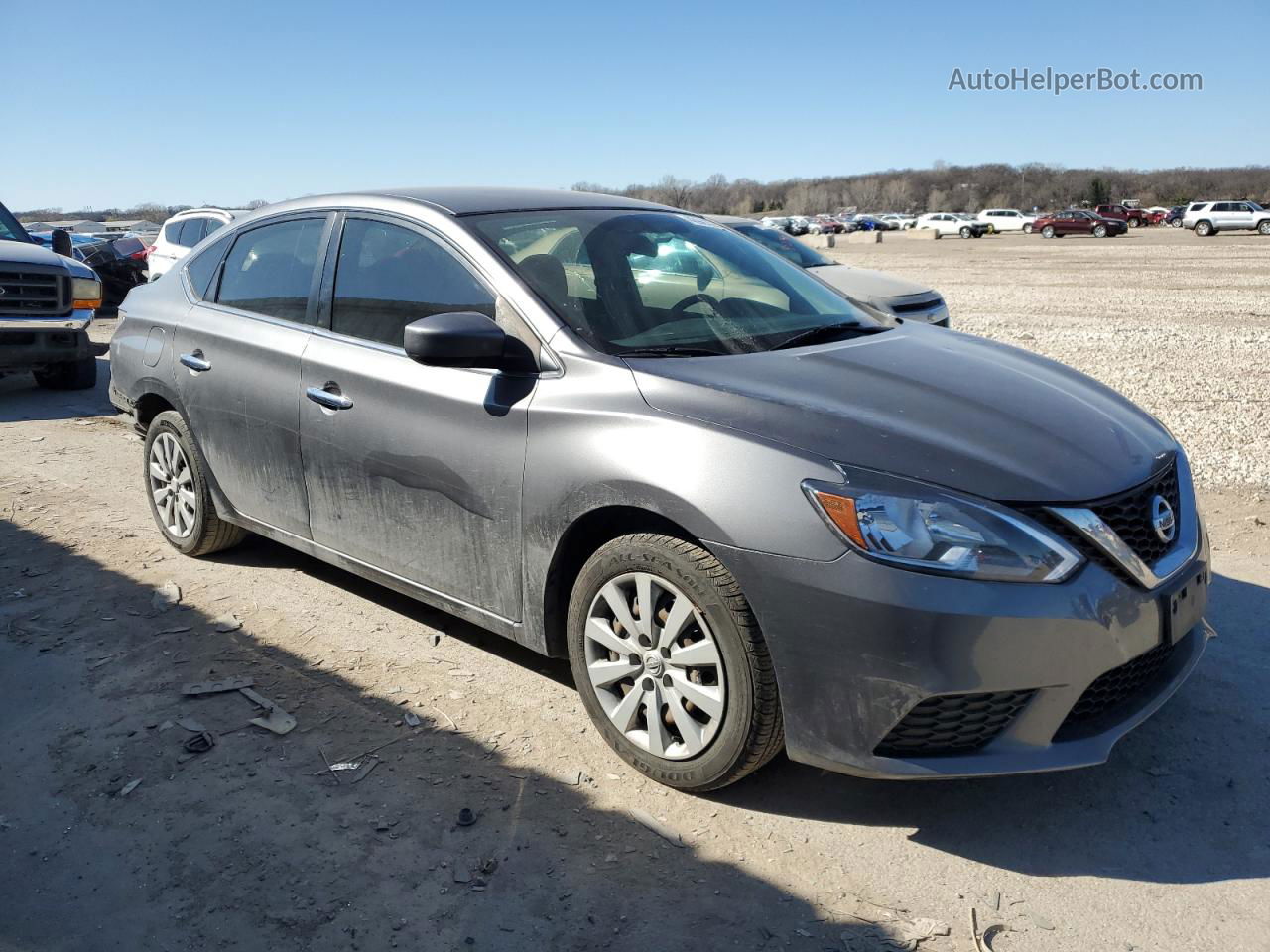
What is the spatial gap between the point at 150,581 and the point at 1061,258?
120 feet

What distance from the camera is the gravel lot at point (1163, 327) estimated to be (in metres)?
7.77

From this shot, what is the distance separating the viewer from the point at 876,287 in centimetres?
965

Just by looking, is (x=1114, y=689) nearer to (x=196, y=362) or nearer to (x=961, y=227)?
(x=196, y=362)

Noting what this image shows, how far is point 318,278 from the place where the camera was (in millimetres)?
4496

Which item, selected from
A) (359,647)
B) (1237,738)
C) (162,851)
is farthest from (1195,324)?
(162,851)

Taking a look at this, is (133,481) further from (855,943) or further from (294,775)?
(855,943)

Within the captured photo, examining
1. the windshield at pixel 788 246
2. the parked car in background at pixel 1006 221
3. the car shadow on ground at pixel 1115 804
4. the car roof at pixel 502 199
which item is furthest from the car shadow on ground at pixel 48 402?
the parked car in background at pixel 1006 221

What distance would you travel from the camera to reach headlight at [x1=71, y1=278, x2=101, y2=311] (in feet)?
35.3

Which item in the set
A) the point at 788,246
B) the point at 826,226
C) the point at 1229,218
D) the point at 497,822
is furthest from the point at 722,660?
the point at 826,226

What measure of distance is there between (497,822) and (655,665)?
0.65 m

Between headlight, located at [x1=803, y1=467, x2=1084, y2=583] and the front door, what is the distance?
119cm

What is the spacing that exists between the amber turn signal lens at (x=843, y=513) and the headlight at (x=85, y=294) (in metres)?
10.1

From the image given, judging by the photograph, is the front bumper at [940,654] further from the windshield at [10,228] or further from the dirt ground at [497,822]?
the windshield at [10,228]

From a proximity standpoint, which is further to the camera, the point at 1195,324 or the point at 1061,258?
the point at 1061,258
